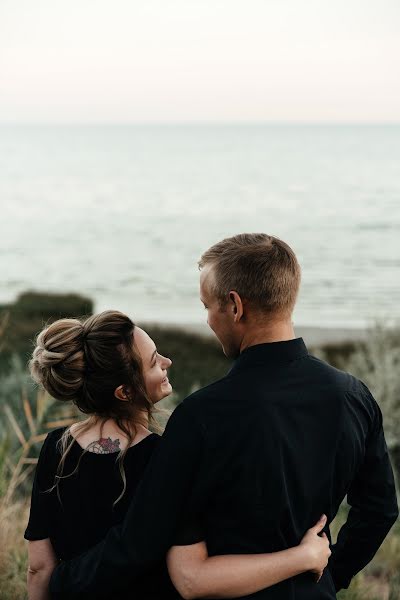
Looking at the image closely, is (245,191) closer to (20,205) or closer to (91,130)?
(20,205)

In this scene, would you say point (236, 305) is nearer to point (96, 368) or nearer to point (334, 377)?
point (334, 377)

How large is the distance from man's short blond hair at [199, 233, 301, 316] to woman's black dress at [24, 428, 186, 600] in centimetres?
58

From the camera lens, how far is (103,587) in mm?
2045

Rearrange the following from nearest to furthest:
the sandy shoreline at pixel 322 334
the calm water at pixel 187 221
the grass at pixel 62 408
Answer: the grass at pixel 62 408
the sandy shoreline at pixel 322 334
the calm water at pixel 187 221

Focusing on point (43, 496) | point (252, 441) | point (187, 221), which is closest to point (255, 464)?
point (252, 441)

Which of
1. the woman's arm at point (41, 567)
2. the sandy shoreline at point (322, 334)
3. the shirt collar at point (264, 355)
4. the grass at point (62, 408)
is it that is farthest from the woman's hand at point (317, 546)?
the sandy shoreline at point (322, 334)

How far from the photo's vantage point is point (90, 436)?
2.30m

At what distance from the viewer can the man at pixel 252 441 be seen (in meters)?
1.83

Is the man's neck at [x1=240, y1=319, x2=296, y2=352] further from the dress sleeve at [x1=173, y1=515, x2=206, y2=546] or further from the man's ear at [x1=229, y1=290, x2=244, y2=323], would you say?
the dress sleeve at [x1=173, y1=515, x2=206, y2=546]

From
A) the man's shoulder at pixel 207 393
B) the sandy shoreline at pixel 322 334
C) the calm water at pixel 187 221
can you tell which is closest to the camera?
the man's shoulder at pixel 207 393

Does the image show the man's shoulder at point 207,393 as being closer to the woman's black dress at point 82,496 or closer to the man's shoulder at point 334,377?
the man's shoulder at point 334,377

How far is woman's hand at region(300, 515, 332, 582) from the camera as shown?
1938 millimetres

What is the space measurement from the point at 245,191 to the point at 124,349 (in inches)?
2516

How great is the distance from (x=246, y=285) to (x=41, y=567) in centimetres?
100
